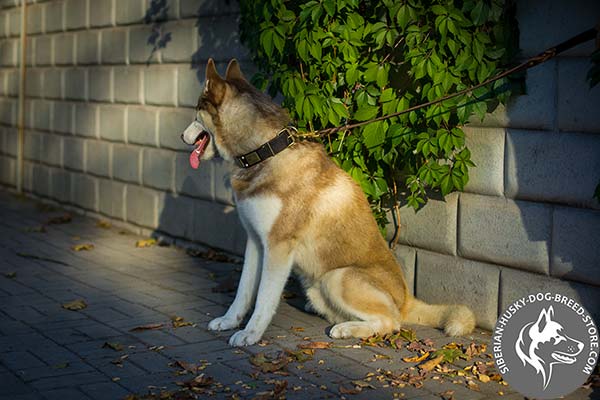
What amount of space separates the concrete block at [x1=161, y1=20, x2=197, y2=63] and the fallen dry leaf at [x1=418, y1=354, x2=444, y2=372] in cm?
427

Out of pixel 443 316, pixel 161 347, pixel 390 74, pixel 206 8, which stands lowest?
pixel 161 347

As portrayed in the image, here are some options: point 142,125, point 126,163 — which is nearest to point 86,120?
point 126,163

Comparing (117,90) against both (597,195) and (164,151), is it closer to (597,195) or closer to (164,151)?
(164,151)

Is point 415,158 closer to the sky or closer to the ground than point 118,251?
closer to the sky

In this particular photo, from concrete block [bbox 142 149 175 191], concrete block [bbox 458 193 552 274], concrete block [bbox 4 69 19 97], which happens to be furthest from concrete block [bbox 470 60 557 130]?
concrete block [bbox 4 69 19 97]

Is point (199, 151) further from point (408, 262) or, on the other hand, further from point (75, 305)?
point (408, 262)

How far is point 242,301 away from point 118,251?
9.72ft

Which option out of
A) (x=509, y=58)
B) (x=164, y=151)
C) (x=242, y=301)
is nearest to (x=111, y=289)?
(x=242, y=301)

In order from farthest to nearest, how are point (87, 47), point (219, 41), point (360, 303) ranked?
point (87, 47) < point (219, 41) < point (360, 303)

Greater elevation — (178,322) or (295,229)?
(295,229)

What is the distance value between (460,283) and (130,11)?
5024 millimetres

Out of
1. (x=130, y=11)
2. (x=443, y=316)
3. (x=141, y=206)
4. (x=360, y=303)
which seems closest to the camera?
(x=360, y=303)

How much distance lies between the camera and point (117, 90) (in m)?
9.41

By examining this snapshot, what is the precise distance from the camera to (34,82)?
11.4 meters
